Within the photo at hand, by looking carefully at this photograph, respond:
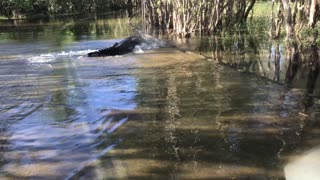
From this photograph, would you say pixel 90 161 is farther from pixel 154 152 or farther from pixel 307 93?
pixel 307 93

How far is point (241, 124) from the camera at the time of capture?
7.38 metres

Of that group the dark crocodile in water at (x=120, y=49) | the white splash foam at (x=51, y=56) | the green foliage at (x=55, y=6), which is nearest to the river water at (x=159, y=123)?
the white splash foam at (x=51, y=56)

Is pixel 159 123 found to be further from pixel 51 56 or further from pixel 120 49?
pixel 51 56

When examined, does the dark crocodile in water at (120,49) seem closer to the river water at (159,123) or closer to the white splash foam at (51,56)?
the white splash foam at (51,56)

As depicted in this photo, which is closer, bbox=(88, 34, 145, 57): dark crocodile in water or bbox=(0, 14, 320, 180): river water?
bbox=(0, 14, 320, 180): river water

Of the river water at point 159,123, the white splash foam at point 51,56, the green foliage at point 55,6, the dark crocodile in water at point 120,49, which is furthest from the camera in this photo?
the green foliage at point 55,6

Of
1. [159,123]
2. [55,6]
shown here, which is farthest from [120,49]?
[55,6]

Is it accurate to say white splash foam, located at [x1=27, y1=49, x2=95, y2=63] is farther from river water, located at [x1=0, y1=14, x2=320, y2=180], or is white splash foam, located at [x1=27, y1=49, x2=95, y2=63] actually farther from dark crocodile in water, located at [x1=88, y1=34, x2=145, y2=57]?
river water, located at [x1=0, y1=14, x2=320, y2=180]

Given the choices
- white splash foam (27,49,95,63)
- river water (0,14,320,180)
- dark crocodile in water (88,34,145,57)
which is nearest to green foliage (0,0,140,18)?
white splash foam (27,49,95,63)

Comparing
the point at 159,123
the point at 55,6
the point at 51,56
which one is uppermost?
the point at 55,6

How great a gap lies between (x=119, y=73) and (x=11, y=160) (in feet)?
21.5

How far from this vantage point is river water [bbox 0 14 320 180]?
575 centimetres

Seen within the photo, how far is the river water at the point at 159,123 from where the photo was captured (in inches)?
227

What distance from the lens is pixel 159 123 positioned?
300 inches
